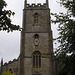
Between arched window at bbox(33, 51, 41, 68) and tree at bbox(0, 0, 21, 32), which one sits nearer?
tree at bbox(0, 0, 21, 32)

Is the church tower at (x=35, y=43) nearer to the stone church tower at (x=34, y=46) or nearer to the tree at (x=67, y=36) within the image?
the stone church tower at (x=34, y=46)

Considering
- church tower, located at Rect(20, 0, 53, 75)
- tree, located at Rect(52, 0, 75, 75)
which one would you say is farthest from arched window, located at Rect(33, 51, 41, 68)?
tree, located at Rect(52, 0, 75, 75)

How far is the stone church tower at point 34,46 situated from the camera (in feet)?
90.1

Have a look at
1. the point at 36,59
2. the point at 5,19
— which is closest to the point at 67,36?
the point at 5,19

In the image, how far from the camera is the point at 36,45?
2894cm

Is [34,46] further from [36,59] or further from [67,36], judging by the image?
[67,36]

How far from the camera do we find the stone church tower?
27.5 metres

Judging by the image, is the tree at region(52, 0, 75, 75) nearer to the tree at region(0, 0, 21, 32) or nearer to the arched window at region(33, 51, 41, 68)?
the tree at region(0, 0, 21, 32)

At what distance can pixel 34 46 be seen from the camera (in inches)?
1137

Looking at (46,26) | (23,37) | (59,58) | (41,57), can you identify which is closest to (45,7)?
(46,26)

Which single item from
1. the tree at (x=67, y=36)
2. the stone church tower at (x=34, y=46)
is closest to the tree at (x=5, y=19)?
the tree at (x=67, y=36)

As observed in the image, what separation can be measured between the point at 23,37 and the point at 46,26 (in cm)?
449

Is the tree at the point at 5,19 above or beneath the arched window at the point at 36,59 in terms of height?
above

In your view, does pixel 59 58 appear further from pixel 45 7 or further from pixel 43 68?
pixel 45 7
